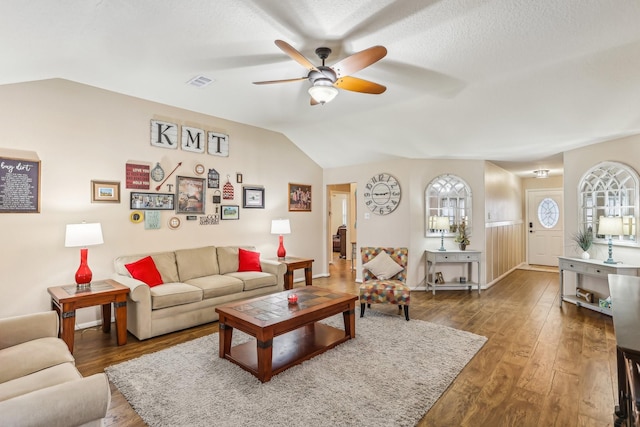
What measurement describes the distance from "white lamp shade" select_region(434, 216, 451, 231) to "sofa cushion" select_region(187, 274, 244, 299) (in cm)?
346

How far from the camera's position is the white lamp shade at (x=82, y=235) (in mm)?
3154

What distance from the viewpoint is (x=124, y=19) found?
7.34 feet

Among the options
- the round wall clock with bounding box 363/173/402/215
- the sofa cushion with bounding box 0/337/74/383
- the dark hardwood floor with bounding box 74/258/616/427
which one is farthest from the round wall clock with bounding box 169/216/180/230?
the round wall clock with bounding box 363/173/402/215

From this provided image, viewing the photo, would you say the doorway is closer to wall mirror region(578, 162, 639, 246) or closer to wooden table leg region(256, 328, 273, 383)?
wall mirror region(578, 162, 639, 246)

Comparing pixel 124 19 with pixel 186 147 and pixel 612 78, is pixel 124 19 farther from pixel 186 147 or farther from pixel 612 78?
pixel 612 78

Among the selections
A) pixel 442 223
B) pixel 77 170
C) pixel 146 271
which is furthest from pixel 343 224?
pixel 77 170

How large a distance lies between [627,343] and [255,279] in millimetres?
3762

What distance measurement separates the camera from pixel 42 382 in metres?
1.68

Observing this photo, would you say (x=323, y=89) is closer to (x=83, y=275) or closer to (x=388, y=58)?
(x=388, y=58)

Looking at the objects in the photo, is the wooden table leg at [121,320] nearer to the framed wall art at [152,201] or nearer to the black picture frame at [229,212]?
the framed wall art at [152,201]

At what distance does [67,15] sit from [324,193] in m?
5.01

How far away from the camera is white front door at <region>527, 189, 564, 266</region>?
7.63m

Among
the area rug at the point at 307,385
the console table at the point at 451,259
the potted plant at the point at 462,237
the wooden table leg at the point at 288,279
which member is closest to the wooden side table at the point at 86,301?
the area rug at the point at 307,385

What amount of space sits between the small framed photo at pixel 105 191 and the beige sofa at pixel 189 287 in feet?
2.48
